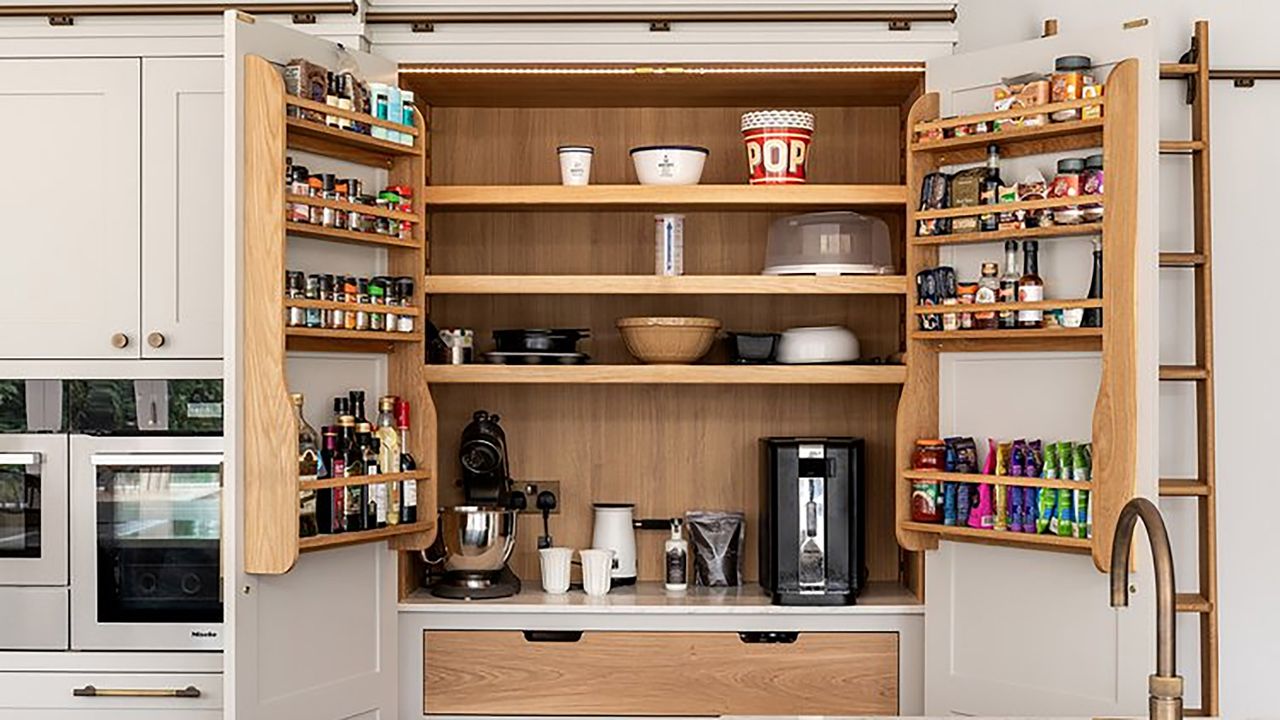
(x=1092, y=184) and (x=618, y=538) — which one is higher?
(x=1092, y=184)

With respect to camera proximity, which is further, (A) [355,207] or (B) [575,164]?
(B) [575,164]

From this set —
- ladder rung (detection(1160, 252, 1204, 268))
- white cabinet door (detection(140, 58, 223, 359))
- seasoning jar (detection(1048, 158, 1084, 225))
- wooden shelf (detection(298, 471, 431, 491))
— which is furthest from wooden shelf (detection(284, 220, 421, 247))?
ladder rung (detection(1160, 252, 1204, 268))

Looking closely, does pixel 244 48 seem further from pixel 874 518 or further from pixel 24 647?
pixel 874 518

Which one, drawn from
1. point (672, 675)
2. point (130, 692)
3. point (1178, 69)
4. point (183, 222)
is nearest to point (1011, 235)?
point (1178, 69)

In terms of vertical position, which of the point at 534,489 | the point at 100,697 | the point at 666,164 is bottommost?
the point at 100,697

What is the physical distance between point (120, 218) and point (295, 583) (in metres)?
0.89

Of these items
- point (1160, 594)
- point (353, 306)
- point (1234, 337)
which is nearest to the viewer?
point (1160, 594)

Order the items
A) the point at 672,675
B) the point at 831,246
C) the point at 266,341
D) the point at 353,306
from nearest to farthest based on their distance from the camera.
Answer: the point at 266,341
the point at 353,306
the point at 672,675
the point at 831,246

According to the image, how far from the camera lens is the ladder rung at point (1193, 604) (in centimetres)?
338

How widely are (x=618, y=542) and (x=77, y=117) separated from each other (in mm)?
1577

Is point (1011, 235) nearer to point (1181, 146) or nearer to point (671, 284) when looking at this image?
point (1181, 146)

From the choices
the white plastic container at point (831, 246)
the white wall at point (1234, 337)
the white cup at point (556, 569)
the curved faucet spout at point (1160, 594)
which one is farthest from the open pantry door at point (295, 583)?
the white wall at point (1234, 337)

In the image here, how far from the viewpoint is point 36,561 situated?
10.4 ft

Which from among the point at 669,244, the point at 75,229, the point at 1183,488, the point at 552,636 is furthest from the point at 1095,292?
the point at 75,229
